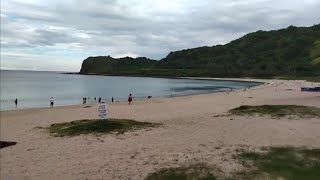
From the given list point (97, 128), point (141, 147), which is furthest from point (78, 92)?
point (141, 147)

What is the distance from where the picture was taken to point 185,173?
10266 millimetres

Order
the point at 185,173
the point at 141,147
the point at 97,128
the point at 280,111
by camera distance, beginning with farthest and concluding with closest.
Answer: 1. the point at 280,111
2. the point at 97,128
3. the point at 141,147
4. the point at 185,173

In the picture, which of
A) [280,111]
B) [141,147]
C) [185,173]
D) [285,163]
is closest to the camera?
[185,173]

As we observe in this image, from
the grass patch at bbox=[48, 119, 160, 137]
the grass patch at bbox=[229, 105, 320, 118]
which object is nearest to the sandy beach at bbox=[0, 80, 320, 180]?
the grass patch at bbox=[48, 119, 160, 137]

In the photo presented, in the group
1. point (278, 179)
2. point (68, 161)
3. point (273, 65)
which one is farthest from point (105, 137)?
point (273, 65)

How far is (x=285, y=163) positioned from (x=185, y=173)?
2.90 m

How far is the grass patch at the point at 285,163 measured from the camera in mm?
9842

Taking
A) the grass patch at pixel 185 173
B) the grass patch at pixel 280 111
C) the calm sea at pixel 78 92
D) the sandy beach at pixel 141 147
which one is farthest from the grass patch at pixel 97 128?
the calm sea at pixel 78 92

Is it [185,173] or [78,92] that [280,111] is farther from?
[78,92]

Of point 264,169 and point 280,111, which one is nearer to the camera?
point 264,169

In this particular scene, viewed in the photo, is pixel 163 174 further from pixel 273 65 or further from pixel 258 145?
pixel 273 65

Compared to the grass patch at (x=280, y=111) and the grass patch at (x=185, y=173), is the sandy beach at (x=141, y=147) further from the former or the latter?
the grass patch at (x=280, y=111)

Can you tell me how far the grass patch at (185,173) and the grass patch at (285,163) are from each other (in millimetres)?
973

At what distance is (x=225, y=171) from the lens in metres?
10.5
